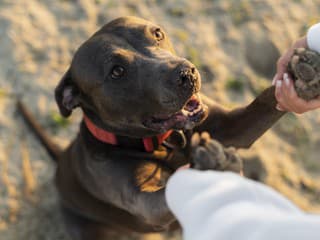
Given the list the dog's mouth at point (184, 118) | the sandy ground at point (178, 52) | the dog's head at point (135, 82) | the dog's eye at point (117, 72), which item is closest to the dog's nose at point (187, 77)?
the dog's head at point (135, 82)

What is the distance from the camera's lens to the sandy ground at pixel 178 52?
14.8ft

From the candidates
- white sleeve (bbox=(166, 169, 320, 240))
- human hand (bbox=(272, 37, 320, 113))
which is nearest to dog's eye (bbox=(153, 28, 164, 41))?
human hand (bbox=(272, 37, 320, 113))

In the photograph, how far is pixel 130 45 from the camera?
328cm

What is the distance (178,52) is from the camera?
5285 mm

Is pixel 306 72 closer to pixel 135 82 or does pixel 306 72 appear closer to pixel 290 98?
pixel 290 98

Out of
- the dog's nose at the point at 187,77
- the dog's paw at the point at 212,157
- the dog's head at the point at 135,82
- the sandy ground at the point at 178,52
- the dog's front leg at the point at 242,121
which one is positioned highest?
the dog's paw at the point at 212,157

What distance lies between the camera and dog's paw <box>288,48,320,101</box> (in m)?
2.59

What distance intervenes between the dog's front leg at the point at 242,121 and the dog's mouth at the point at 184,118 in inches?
11.3

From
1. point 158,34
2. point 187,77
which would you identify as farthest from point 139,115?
point 158,34

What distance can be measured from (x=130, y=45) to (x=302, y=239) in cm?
213

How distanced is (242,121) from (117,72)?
90cm

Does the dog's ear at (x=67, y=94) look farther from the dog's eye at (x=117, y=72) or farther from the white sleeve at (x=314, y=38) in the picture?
the white sleeve at (x=314, y=38)

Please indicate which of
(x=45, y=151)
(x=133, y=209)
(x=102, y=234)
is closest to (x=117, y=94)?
(x=133, y=209)

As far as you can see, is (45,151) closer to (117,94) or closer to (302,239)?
(117,94)
